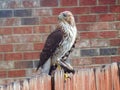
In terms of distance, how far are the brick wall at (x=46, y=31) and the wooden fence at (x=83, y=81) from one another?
1.81 m

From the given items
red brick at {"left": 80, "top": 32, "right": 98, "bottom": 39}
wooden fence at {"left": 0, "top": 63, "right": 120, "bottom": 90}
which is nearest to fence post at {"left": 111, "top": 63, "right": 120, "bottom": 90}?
wooden fence at {"left": 0, "top": 63, "right": 120, "bottom": 90}

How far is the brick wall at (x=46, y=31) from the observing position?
3.80m

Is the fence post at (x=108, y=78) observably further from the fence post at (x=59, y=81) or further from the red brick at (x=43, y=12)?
the red brick at (x=43, y=12)

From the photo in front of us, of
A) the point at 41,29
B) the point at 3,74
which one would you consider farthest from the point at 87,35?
the point at 3,74

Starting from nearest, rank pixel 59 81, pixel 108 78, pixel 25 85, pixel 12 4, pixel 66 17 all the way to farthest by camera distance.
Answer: pixel 25 85, pixel 59 81, pixel 108 78, pixel 66 17, pixel 12 4

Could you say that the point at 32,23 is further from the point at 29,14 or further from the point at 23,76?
the point at 23,76

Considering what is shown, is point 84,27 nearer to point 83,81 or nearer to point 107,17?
point 107,17

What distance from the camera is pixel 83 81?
6.38 ft

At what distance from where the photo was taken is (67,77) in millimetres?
1901

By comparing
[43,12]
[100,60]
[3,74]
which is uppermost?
[43,12]

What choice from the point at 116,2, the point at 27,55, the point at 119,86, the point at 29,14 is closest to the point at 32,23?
the point at 29,14

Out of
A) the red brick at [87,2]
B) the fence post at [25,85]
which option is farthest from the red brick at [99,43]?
the fence post at [25,85]

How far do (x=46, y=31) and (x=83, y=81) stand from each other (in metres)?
1.92

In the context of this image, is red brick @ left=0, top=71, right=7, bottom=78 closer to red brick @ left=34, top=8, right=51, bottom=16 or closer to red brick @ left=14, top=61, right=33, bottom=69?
red brick @ left=14, top=61, right=33, bottom=69
